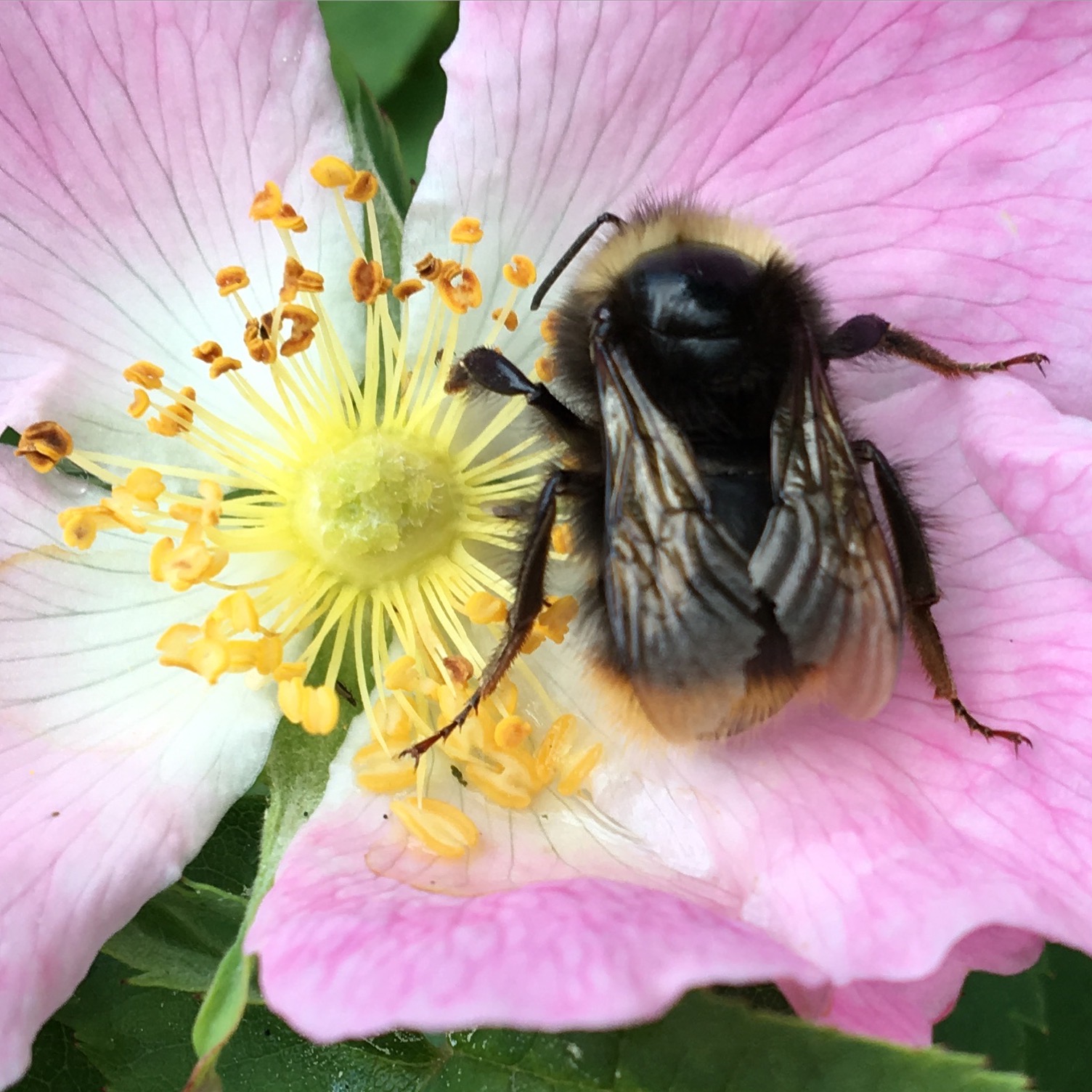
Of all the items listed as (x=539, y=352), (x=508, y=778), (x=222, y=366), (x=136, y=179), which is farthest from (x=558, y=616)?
(x=136, y=179)

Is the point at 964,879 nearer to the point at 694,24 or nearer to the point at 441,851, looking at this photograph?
the point at 441,851

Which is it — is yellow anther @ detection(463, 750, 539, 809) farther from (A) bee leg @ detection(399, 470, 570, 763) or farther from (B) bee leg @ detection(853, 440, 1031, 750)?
(B) bee leg @ detection(853, 440, 1031, 750)

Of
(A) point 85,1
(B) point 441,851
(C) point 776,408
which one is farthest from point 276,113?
(B) point 441,851

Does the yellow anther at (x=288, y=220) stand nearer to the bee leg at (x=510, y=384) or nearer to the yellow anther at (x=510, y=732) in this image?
the bee leg at (x=510, y=384)

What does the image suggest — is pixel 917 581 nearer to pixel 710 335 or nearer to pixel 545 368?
pixel 710 335

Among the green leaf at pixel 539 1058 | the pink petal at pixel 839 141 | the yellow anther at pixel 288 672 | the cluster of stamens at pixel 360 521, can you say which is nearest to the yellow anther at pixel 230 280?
the cluster of stamens at pixel 360 521
